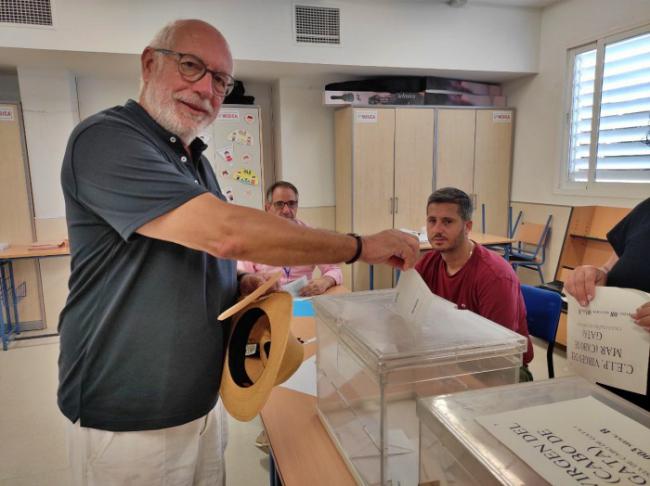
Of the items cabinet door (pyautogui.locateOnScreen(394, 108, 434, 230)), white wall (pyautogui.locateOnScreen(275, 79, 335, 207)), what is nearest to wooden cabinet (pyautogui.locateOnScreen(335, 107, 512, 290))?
cabinet door (pyautogui.locateOnScreen(394, 108, 434, 230))

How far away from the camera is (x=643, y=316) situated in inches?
38.9

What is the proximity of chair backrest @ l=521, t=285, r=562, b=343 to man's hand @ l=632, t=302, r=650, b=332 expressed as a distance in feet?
3.30

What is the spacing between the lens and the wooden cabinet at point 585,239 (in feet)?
12.3

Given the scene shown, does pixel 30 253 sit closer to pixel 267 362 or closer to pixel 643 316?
pixel 267 362

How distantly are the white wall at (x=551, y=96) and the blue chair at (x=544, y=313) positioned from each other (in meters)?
2.27

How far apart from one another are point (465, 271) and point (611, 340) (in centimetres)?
88

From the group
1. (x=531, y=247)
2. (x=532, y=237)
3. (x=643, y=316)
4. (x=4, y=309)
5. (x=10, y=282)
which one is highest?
(x=643, y=316)

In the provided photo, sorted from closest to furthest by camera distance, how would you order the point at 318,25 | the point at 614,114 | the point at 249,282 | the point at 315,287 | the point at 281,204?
1. the point at 249,282
2. the point at 315,287
3. the point at 281,204
4. the point at 614,114
5. the point at 318,25

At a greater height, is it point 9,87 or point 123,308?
point 9,87

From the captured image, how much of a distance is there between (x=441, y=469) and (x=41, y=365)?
368cm

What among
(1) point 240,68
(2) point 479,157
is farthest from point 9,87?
(2) point 479,157

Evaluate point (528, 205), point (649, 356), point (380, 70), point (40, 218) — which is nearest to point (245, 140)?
point (380, 70)

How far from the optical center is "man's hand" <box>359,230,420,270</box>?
3.05 ft

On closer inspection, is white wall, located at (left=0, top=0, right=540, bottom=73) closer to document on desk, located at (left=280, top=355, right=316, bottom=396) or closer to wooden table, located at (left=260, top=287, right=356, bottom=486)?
document on desk, located at (left=280, top=355, right=316, bottom=396)
